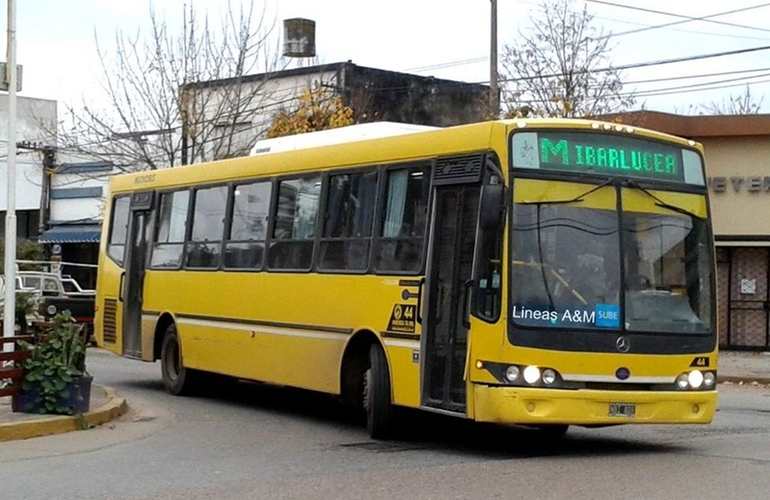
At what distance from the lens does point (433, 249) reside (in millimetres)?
12273

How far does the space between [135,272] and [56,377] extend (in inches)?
198

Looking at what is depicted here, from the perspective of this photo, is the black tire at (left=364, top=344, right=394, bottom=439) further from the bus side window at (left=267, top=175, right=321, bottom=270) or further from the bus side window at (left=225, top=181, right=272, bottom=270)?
the bus side window at (left=225, top=181, right=272, bottom=270)

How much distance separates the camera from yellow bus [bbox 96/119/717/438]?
11414 millimetres

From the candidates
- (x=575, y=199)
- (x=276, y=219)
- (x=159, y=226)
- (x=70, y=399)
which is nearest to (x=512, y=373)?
(x=575, y=199)

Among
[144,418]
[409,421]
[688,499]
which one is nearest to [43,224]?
[144,418]

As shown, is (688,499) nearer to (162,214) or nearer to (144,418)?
(144,418)

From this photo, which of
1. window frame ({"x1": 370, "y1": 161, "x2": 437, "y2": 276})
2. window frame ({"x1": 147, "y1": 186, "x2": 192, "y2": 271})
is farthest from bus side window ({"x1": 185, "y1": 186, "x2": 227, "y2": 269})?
window frame ({"x1": 370, "y1": 161, "x2": 437, "y2": 276})

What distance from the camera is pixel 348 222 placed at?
13867 mm

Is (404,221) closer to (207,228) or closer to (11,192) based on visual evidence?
(207,228)

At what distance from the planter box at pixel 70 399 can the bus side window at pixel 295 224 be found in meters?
2.69

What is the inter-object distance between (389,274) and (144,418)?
4250 millimetres

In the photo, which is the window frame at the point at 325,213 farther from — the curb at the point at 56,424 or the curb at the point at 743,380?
the curb at the point at 743,380

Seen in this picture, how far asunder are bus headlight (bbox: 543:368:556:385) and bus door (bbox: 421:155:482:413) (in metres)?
0.83

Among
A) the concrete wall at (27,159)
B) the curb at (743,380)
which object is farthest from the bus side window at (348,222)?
the concrete wall at (27,159)
